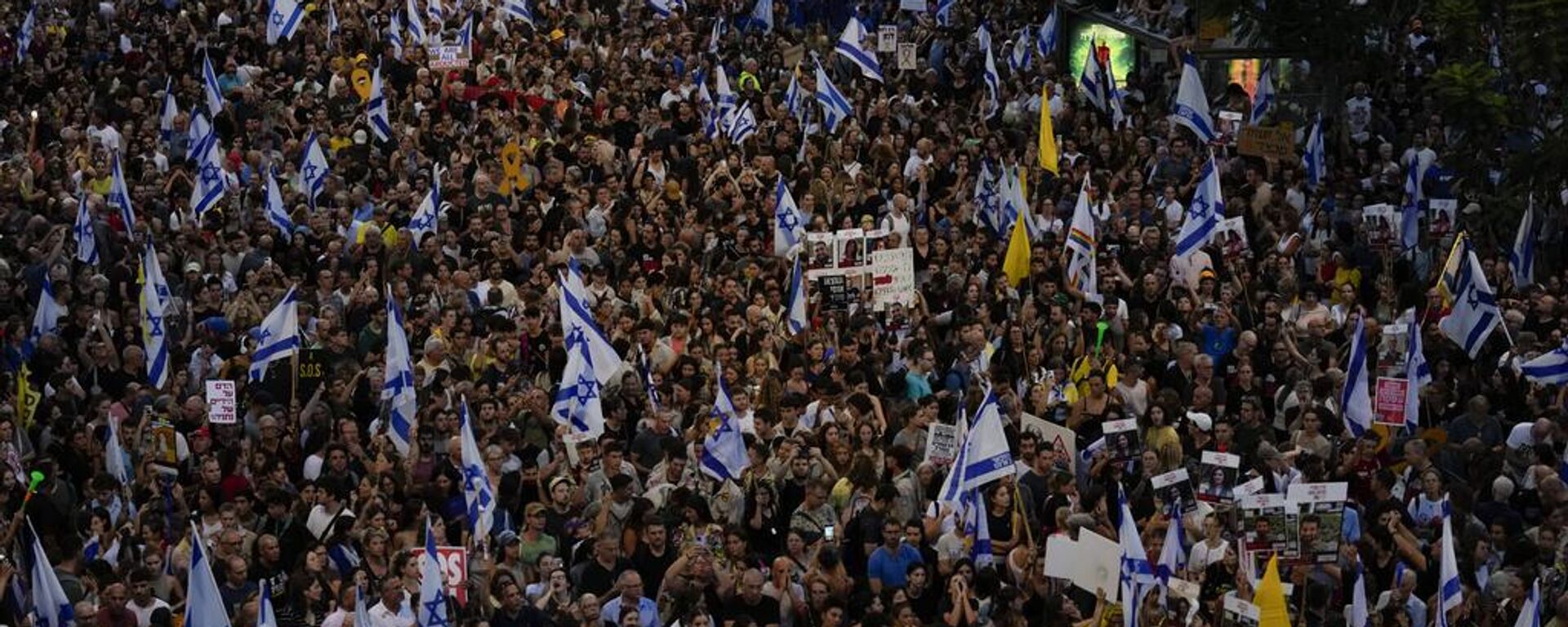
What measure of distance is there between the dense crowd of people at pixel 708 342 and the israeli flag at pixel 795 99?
0.33 ft

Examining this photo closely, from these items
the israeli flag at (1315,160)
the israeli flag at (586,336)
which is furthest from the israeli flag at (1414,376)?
the israeli flag at (1315,160)

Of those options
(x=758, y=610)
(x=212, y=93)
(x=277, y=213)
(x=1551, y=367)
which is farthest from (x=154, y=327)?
(x=1551, y=367)

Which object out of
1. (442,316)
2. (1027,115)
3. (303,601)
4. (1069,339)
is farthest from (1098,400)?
(1027,115)

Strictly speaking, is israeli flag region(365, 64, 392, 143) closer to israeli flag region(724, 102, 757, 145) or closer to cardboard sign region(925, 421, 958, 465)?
israeli flag region(724, 102, 757, 145)

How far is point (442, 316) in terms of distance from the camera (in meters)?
21.6

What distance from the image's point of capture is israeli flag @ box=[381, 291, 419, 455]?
19.5 meters

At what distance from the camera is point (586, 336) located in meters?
20.2

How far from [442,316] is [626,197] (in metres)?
3.97

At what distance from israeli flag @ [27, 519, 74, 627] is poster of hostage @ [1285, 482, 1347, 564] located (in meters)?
7.09

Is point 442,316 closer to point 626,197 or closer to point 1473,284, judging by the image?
point 626,197

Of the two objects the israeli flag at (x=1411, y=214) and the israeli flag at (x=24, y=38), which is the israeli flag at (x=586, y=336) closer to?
the israeli flag at (x=1411, y=214)

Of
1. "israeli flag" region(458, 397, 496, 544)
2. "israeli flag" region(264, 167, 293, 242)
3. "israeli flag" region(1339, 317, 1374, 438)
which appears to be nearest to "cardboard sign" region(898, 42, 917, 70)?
"israeli flag" region(264, 167, 293, 242)

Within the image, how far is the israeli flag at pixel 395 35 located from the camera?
3150cm

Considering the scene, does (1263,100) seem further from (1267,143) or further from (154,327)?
(154,327)
